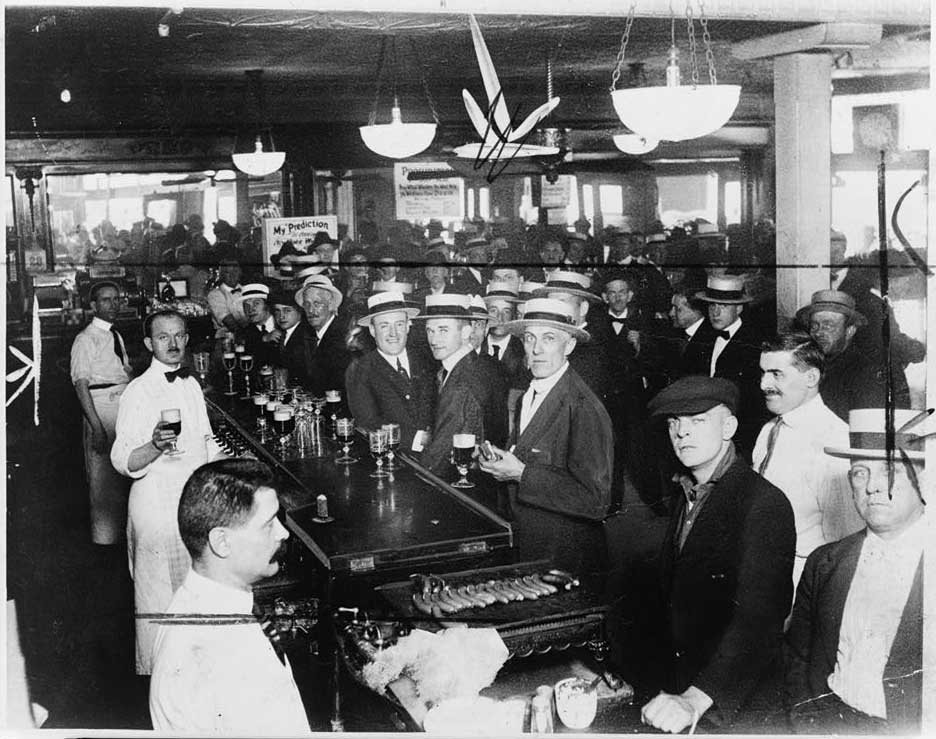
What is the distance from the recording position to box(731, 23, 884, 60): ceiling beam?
3.71m

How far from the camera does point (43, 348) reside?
3.92 metres

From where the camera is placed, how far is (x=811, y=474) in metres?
3.88

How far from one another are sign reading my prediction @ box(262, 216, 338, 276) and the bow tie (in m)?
0.59

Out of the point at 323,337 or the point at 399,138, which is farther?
the point at 323,337

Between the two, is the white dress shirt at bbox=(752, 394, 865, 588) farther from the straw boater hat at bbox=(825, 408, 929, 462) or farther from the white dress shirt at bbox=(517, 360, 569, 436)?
the white dress shirt at bbox=(517, 360, 569, 436)

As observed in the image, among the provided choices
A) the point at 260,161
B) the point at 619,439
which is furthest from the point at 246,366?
the point at 619,439

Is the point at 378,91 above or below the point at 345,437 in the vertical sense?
above

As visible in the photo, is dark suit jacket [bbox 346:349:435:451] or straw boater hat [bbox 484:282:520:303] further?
dark suit jacket [bbox 346:349:435:451]

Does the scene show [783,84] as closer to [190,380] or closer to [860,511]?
[860,511]

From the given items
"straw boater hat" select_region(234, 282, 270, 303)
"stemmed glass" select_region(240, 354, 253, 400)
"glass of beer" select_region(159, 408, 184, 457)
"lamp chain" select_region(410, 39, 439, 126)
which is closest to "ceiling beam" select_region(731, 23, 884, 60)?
"lamp chain" select_region(410, 39, 439, 126)

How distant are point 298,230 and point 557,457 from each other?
1327 mm

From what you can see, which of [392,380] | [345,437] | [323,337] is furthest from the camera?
[345,437]

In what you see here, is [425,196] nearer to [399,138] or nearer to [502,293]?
[399,138]

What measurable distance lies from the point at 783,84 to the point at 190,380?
2509mm
